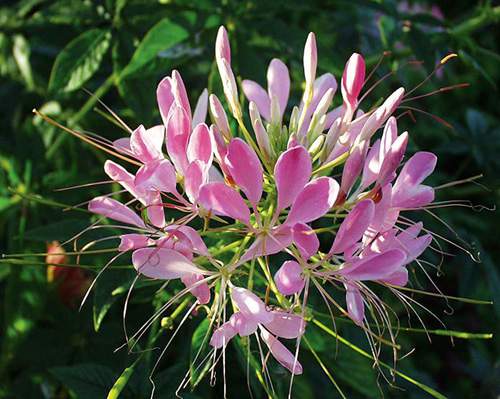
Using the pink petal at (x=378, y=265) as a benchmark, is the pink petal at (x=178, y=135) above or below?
above

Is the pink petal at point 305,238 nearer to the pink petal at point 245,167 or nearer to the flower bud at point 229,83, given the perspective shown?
the pink petal at point 245,167

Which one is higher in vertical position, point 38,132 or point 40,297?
point 38,132

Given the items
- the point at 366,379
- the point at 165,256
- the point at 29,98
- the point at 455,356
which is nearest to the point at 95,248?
the point at 165,256

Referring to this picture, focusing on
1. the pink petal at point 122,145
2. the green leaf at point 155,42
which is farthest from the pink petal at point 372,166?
the green leaf at point 155,42

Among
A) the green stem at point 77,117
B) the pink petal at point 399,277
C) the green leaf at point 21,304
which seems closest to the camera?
the pink petal at point 399,277

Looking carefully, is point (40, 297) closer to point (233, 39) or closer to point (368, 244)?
point (233, 39)

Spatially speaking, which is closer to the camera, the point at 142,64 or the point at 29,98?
the point at 142,64

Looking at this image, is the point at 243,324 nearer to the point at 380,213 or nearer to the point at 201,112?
the point at 380,213
